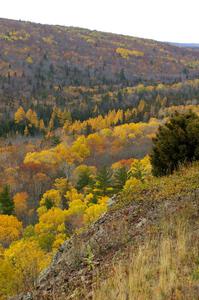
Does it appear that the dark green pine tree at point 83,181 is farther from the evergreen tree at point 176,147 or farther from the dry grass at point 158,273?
the dry grass at point 158,273

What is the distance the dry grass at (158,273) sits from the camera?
5.90 m

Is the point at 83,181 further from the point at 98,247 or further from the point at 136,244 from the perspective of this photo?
the point at 136,244

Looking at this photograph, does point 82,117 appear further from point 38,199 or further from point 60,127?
point 38,199

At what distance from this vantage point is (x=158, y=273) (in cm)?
664

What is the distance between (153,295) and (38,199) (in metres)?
83.5

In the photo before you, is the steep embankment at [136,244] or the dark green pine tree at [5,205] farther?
the dark green pine tree at [5,205]

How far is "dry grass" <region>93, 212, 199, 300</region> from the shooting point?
5902 millimetres

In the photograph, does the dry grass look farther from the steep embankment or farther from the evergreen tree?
the evergreen tree

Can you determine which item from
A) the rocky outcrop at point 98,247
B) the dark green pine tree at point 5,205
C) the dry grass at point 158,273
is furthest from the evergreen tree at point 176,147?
the dark green pine tree at point 5,205

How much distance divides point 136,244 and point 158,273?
1.79 metres

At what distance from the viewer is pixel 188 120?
1628cm

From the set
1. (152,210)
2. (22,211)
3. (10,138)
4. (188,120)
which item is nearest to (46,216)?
(22,211)

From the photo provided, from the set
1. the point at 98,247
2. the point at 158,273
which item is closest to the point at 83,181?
the point at 98,247

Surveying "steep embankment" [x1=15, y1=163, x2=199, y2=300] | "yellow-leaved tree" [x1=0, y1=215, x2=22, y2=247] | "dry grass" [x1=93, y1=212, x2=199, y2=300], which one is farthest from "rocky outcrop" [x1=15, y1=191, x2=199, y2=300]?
"yellow-leaved tree" [x1=0, y1=215, x2=22, y2=247]
